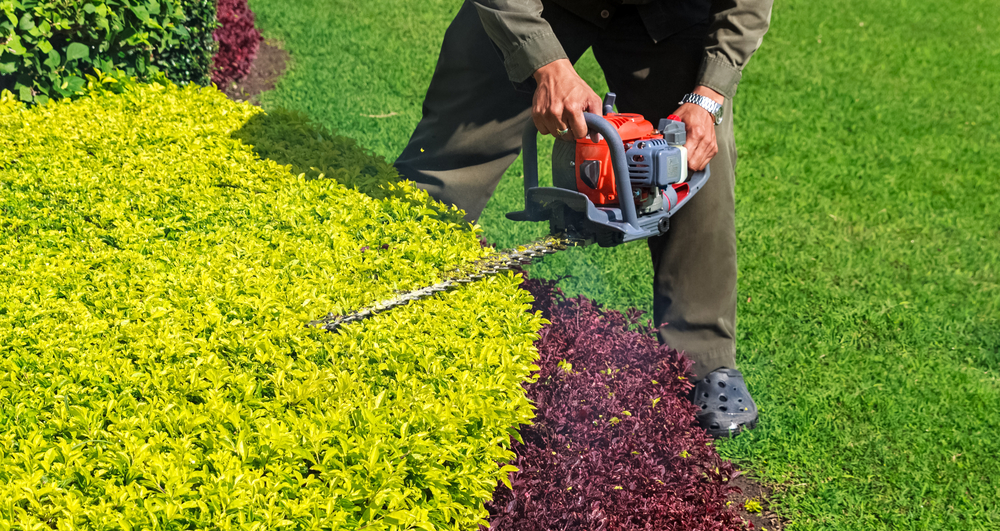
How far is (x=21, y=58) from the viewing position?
380cm

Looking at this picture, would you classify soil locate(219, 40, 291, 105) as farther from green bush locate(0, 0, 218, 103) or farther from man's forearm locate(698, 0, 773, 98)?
man's forearm locate(698, 0, 773, 98)

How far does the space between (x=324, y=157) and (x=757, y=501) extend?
2247 millimetres

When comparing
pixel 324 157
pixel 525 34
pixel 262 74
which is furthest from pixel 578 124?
pixel 262 74

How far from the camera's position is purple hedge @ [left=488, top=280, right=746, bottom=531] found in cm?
224

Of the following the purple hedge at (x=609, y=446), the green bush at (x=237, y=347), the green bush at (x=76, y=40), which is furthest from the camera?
the green bush at (x=76, y=40)

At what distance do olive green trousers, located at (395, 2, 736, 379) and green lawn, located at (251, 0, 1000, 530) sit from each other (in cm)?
61

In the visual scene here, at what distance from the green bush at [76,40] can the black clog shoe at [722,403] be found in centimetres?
348

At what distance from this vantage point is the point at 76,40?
13.3ft

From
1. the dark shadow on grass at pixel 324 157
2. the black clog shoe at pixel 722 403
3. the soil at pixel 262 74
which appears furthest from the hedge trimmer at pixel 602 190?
the soil at pixel 262 74

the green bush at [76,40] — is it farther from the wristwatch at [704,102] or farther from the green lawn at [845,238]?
the wristwatch at [704,102]

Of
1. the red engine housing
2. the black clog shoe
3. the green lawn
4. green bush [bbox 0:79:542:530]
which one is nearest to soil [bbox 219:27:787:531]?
the green lawn

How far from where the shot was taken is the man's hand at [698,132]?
2.80 meters

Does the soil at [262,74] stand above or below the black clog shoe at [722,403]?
below

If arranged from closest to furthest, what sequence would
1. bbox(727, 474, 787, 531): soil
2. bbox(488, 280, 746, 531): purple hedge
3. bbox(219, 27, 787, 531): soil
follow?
bbox(488, 280, 746, 531): purple hedge
bbox(727, 474, 787, 531): soil
bbox(219, 27, 787, 531): soil
